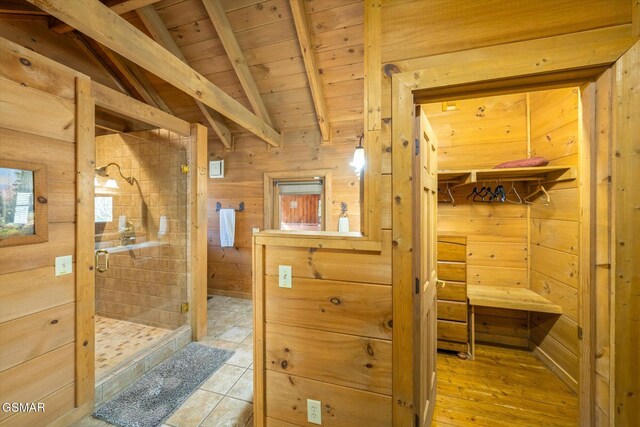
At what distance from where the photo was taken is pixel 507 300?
222 cm

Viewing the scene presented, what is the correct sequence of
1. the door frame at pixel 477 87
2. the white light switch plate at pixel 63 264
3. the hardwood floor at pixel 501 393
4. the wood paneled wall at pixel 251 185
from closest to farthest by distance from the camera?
the door frame at pixel 477 87 → the white light switch plate at pixel 63 264 → the hardwood floor at pixel 501 393 → the wood paneled wall at pixel 251 185

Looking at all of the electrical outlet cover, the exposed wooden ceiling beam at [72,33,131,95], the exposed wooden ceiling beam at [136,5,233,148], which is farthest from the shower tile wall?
the electrical outlet cover

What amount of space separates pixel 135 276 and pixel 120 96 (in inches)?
76.3

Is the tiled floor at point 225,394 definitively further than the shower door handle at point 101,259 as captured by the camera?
No

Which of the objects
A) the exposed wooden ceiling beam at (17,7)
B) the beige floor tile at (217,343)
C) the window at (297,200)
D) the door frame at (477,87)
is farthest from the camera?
the window at (297,200)

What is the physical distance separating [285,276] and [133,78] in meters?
3.27

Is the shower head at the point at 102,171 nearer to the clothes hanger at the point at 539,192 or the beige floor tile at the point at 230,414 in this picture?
the beige floor tile at the point at 230,414

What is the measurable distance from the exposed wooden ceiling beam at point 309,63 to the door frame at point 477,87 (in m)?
1.52

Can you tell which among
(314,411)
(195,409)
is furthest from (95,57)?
(314,411)

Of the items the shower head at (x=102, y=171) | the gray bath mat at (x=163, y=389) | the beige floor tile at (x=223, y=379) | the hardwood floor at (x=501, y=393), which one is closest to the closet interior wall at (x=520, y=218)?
the hardwood floor at (x=501, y=393)

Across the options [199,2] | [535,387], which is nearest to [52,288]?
[199,2]

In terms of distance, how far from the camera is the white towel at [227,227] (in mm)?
3648

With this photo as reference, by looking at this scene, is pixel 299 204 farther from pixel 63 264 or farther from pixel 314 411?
pixel 314 411

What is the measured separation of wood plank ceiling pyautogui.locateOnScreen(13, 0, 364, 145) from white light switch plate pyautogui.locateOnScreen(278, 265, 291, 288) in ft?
7.36
